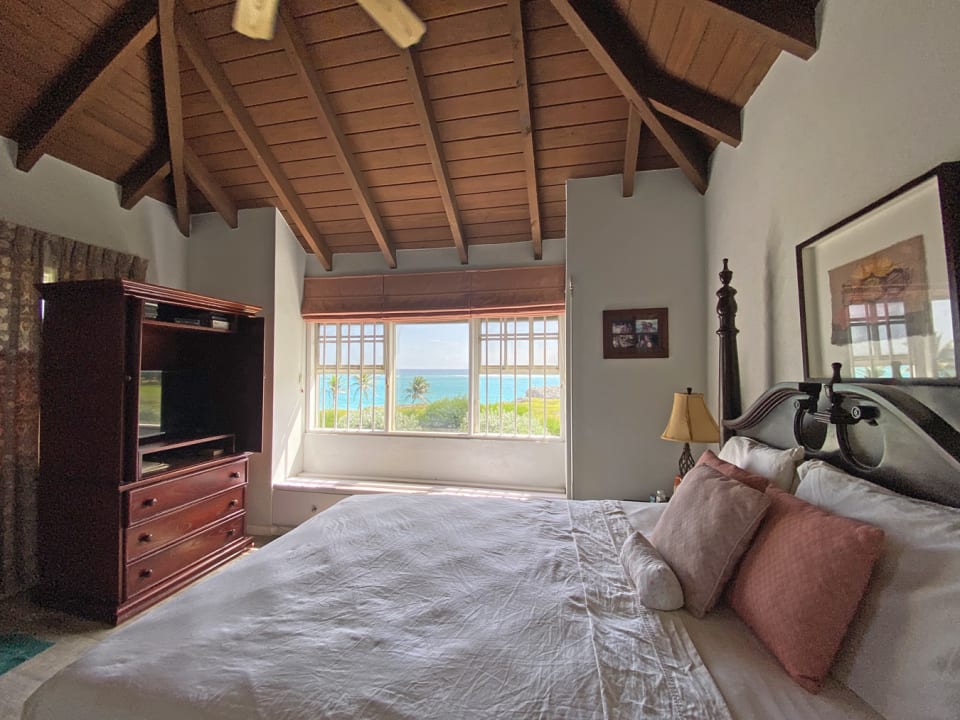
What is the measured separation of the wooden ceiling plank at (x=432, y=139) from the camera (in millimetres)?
2457

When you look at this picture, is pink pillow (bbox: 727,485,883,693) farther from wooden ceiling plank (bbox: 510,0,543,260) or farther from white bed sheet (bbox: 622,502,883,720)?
wooden ceiling plank (bbox: 510,0,543,260)

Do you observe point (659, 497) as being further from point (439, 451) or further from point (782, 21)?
point (782, 21)

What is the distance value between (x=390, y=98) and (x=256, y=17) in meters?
1.14

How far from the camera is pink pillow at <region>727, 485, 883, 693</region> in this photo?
0.86 m

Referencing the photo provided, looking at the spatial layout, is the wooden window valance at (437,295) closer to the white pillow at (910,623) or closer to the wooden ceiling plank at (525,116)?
the wooden ceiling plank at (525,116)

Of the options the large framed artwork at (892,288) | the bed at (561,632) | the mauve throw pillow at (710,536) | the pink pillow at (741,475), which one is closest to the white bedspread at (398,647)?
the bed at (561,632)

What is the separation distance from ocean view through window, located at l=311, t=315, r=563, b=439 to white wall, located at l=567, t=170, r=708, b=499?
670 mm

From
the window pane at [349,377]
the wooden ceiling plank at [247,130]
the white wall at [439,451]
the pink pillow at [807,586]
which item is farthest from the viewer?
the window pane at [349,377]

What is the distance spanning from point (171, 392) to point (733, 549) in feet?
11.2

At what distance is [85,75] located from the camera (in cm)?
242

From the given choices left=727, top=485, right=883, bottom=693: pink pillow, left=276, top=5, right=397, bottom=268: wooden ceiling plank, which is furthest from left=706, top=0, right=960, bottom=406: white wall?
left=276, top=5, right=397, bottom=268: wooden ceiling plank

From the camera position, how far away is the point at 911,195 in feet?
3.61

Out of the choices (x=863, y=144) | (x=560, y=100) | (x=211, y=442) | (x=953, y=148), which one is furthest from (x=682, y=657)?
(x=211, y=442)

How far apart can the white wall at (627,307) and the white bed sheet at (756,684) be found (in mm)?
1901
